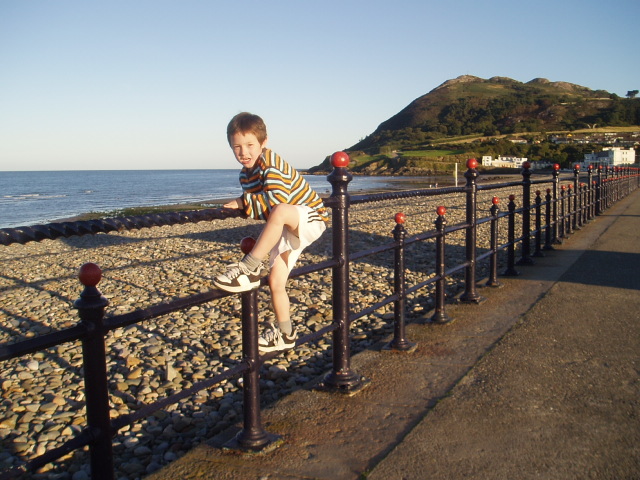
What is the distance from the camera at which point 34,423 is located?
4.05m

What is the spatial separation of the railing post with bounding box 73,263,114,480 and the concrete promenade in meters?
0.50

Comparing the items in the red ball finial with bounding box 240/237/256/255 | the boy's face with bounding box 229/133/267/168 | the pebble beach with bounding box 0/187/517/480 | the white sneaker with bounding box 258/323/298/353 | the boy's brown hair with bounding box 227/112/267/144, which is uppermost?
the boy's brown hair with bounding box 227/112/267/144

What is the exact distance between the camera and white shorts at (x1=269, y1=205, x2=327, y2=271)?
284 centimetres

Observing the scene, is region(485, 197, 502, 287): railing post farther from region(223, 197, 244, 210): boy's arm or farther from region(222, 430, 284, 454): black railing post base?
region(222, 430, 284, 454): black railing post base

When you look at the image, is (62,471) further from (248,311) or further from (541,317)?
(541,317)

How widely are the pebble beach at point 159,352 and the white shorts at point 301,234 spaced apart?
1405mm

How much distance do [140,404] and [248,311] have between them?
2.23 metres

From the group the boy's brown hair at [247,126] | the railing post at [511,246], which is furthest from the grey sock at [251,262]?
the railing post at [511,246]

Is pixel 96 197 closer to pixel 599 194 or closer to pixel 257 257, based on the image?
pixel 599 194

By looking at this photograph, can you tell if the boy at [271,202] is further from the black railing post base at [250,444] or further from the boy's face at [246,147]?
the black railing post base at [250,444]

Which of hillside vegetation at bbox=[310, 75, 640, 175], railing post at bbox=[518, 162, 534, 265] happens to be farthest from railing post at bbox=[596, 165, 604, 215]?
hillside vegetation at bbox=[310, 75, 640, 175]

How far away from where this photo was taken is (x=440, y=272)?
15.0 ft

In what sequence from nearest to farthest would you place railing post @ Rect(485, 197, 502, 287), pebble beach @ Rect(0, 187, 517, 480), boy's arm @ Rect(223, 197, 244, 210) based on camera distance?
boy's arm @ Rect(223, 197, 244, 210) < pebble beach @ Rect(0, 187, 517, 480) < railing post @ Rect(485, 197, 502, 287)

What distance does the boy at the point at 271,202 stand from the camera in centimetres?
264
